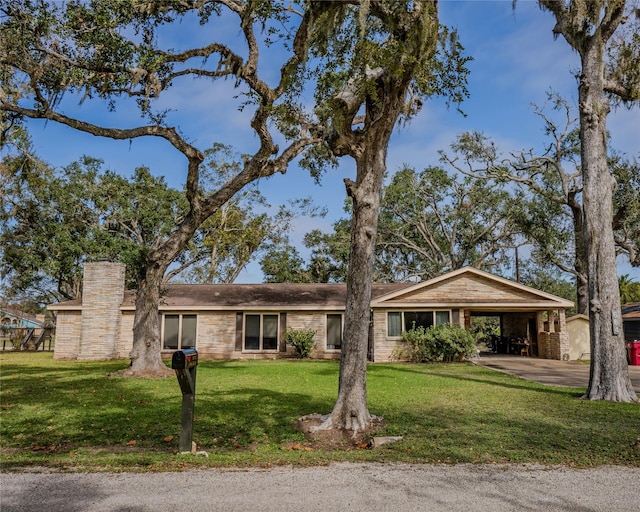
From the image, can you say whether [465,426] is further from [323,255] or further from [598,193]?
[323,255]

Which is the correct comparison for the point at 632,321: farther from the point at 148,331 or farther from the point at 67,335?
the point at 67,335

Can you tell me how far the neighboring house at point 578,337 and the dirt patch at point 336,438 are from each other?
16945mm

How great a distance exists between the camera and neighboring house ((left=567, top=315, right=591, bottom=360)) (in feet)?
65.7

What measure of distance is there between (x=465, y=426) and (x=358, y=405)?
5.05 ft

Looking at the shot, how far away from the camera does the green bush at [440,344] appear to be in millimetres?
18188

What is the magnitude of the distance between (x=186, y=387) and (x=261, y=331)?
15842 millimetres

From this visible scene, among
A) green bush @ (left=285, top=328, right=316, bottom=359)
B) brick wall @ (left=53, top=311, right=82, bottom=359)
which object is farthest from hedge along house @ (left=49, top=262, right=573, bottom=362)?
green bush @ (left=285, top=328, right=316, bottom=359)

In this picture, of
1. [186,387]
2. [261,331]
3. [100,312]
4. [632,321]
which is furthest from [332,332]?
[632,321]

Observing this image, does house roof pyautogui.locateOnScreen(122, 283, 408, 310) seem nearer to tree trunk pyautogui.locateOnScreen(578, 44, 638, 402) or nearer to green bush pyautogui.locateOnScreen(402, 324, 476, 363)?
green bush pyautogui.locateOnScreen(402, 324, 476, 363)

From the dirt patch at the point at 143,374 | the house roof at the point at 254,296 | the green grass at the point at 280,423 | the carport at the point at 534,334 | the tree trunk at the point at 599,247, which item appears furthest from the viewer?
the house roof at the point at 254,296

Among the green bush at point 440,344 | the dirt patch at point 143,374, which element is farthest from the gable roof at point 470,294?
the dirt patch at point 143,374

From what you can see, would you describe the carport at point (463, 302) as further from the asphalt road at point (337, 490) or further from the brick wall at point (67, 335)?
the asphalt road at point (337, 490)

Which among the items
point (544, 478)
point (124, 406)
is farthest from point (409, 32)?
point (124, 406)

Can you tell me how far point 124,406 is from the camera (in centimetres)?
808
